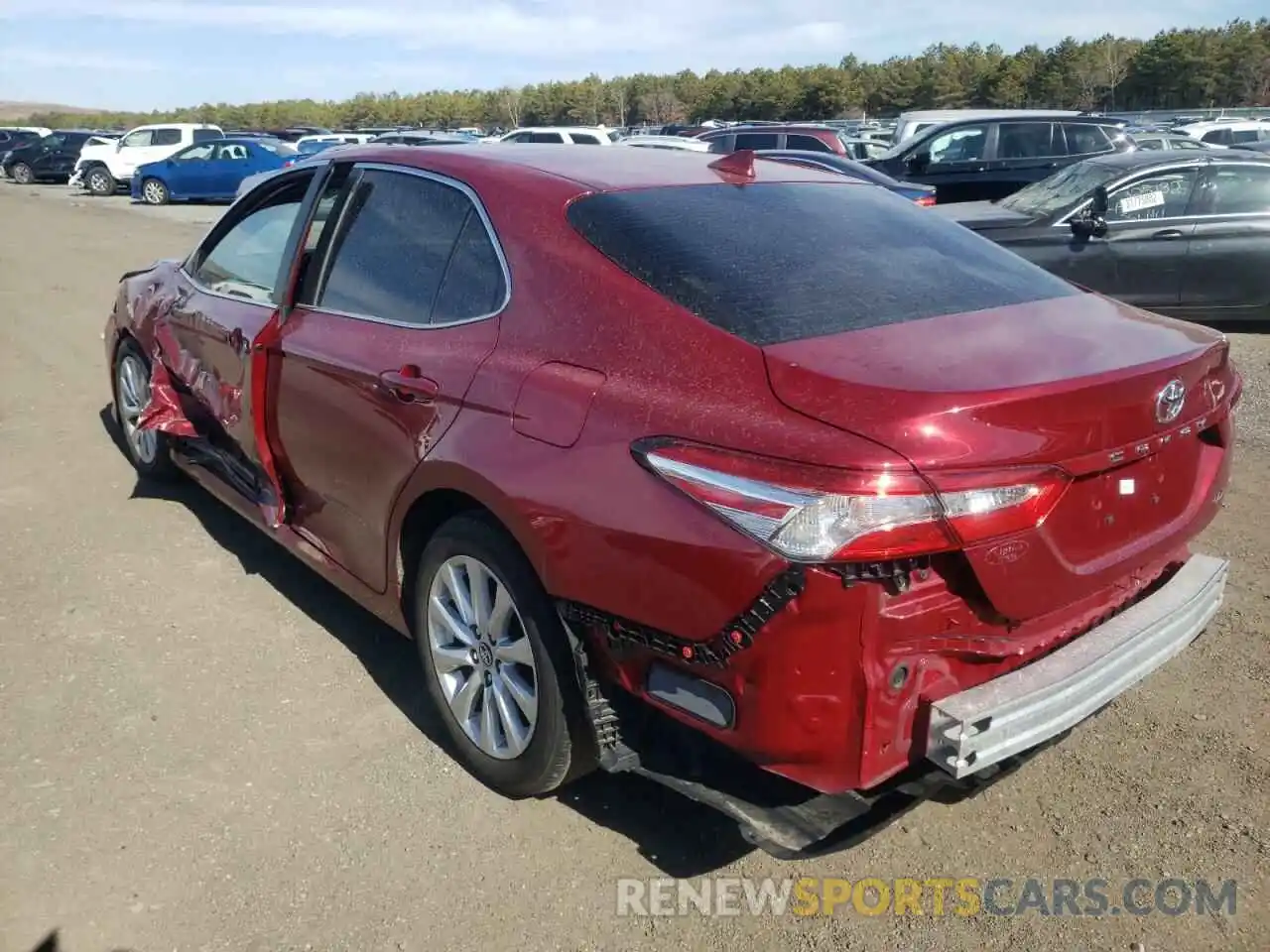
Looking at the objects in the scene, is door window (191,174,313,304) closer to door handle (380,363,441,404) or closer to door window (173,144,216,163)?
door handle (380,363,441,404)

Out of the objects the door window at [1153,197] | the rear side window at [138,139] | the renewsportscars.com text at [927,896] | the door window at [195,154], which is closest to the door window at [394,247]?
the renewsportscars.com text at [927,896]

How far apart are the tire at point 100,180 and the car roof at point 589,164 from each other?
29589 mm

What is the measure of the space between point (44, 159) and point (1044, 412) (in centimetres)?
3919

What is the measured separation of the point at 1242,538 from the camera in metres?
4.71

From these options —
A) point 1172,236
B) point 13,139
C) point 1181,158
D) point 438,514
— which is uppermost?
point 1181,158

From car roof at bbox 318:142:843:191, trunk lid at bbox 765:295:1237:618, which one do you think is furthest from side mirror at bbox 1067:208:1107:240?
trunk lid at bbox 765:295:1237:618

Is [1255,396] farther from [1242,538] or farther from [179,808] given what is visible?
[179,808]

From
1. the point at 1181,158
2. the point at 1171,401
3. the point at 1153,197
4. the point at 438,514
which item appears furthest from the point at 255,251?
the point at 1181,158

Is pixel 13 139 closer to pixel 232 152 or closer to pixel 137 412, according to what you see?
pixel 232 152

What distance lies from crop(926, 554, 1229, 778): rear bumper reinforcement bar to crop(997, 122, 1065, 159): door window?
13399 millimetres

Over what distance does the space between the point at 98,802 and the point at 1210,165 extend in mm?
9267

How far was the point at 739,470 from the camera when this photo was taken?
7.36 feet

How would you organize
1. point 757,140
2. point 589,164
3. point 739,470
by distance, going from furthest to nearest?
Result: point 757,140 < point 589,164 < point 739,470

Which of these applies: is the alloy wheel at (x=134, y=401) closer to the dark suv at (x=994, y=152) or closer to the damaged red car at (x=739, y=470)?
the damaged red car at (x=739, y=470)
